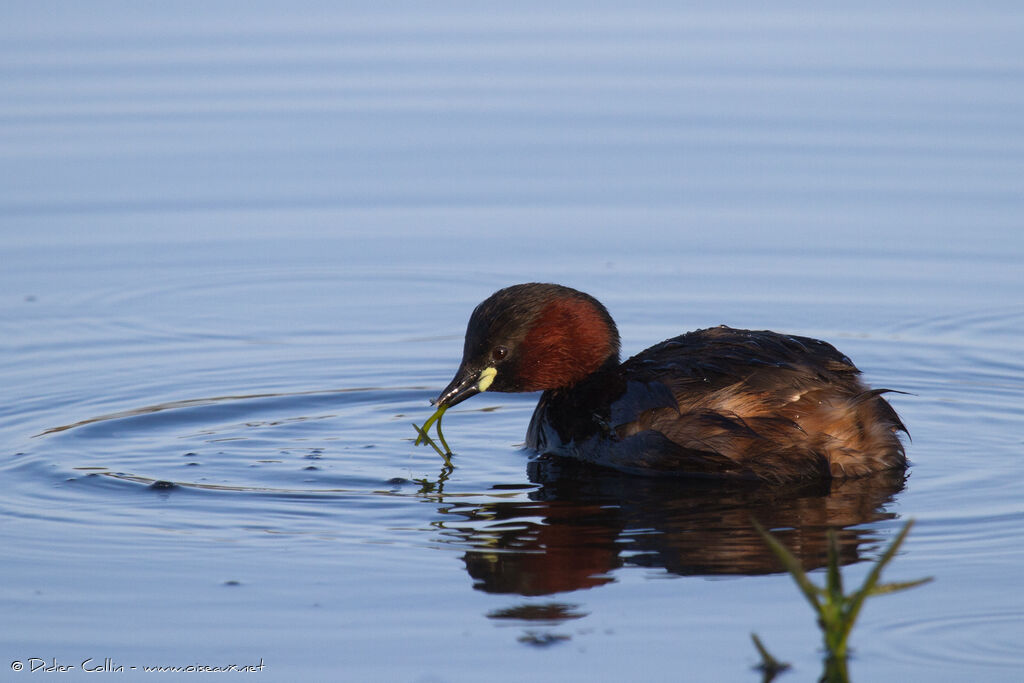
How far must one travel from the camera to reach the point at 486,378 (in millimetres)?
8828

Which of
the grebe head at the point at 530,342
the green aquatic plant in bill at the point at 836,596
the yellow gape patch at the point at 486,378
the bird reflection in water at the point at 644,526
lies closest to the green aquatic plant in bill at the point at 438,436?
the grebe head at the point at 530,342

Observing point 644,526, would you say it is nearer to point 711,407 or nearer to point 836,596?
point 711,407

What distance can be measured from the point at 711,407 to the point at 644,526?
867mm

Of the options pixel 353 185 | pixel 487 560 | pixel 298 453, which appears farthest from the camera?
pixel 353 185

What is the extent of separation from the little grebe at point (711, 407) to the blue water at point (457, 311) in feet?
0.65

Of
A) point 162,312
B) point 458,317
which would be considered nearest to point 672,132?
point 458,317

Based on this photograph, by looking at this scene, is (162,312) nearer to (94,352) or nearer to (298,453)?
(94,352)

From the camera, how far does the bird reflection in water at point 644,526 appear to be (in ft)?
21.9

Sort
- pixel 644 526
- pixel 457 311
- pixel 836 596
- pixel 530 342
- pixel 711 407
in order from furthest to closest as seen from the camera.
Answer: pixel 457 311
pixel 530 342
pixel 711 407
pixel 644 526
pixel 836 596

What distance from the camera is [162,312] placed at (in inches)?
440

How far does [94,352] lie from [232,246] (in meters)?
2.23

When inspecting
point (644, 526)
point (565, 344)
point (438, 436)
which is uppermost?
point (565, 344)

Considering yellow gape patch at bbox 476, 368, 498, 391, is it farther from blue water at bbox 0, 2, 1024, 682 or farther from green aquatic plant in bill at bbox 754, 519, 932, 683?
green aquatic plant in bill at bbox 754, 519, 932, 683

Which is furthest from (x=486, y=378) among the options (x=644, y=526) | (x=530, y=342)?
(x=644, y=526)
